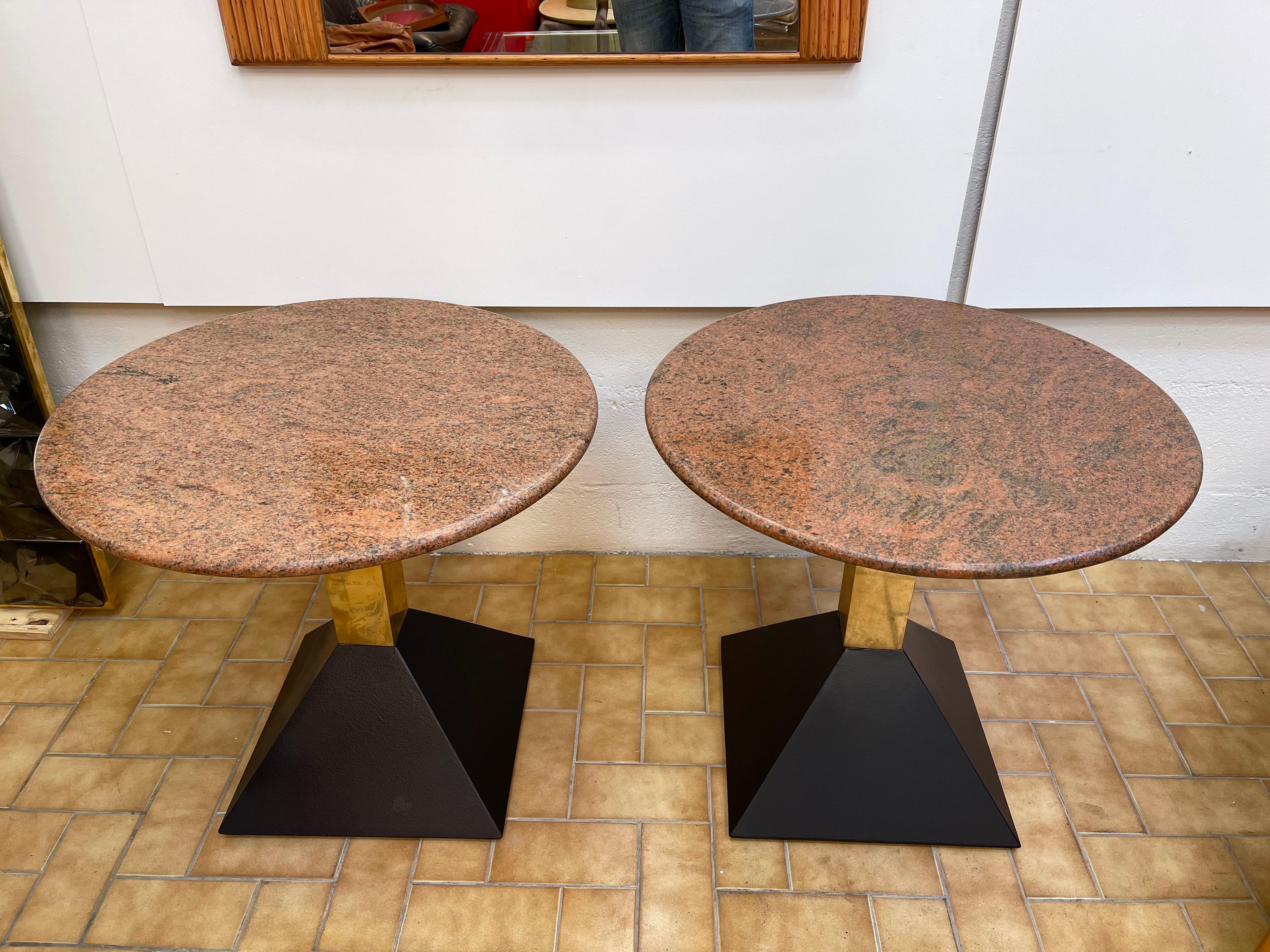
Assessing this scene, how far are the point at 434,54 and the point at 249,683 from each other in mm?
1531

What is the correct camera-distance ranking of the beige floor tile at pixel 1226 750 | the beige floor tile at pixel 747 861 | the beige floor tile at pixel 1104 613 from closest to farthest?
the beige floor tile at pixel 747 861, the beige floor tile at pixel 1226 750, the beige floor tile at pixel 1104 613

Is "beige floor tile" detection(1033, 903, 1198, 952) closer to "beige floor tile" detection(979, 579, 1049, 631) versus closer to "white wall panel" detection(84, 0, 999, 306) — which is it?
"beige floor tile" detection(979, 579, 1049, 631)

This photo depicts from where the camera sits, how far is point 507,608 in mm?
2383

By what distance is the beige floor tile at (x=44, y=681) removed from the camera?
2107 millimetres

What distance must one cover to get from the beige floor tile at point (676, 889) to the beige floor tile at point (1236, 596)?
1.58 metres

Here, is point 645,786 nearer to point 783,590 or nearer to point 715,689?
point 715,689

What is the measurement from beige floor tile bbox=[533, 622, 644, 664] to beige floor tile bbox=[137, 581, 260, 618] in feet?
2.67

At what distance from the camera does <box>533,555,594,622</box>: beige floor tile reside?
2.36 m

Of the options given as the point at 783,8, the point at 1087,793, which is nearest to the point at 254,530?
the point at 783,8

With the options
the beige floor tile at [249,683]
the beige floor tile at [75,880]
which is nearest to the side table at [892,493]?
the beige floor tile at [249,683]

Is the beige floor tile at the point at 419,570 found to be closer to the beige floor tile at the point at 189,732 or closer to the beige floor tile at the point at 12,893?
the beige floor tile at the point at 189,732

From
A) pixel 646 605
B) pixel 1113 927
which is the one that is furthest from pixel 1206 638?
pixel 646 605

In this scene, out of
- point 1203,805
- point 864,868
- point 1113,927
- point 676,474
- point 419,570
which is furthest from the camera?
point 419,570

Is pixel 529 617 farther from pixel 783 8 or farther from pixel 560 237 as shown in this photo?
pixel 783 8
